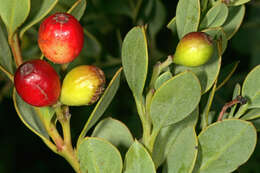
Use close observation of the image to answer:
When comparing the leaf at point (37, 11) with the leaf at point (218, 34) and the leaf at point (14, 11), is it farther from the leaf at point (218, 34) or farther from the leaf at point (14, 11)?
the leaf at point (218, 34)

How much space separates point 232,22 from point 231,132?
0.33 metres

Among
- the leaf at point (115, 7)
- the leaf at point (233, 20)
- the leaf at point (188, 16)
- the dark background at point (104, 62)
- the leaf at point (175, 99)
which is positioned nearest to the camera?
the leaf at point (175, 99)

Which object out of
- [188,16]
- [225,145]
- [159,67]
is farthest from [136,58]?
[225,145]

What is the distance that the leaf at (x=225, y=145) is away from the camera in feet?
2.88

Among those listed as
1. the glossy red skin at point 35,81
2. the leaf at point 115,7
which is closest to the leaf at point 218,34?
the glossy red skin at point 35,81

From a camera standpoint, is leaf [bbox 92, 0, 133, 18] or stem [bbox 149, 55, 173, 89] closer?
stem [bbox 149, 55, 173, 89]

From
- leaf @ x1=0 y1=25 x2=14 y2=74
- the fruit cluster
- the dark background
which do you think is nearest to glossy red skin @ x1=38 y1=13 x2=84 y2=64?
the fruit cluster

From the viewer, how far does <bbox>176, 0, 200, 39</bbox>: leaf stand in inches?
37.0

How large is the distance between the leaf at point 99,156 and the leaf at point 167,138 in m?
0.13

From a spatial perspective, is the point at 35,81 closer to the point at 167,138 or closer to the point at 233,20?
the point at 167,138

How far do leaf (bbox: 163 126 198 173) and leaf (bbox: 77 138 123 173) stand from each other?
0.45 feet

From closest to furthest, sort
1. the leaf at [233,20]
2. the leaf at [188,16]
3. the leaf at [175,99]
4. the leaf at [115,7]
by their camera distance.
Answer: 1. the leaf at [175,99]
2. the leaf at [188,16]
3. the leaf at [233,20]
4. the leaf at [115,7]

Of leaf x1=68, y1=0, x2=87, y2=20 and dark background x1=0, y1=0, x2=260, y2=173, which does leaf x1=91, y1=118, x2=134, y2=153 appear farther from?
dark background x1=0, y1=0, x2=260, y2=173

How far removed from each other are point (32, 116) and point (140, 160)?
0.34 m
